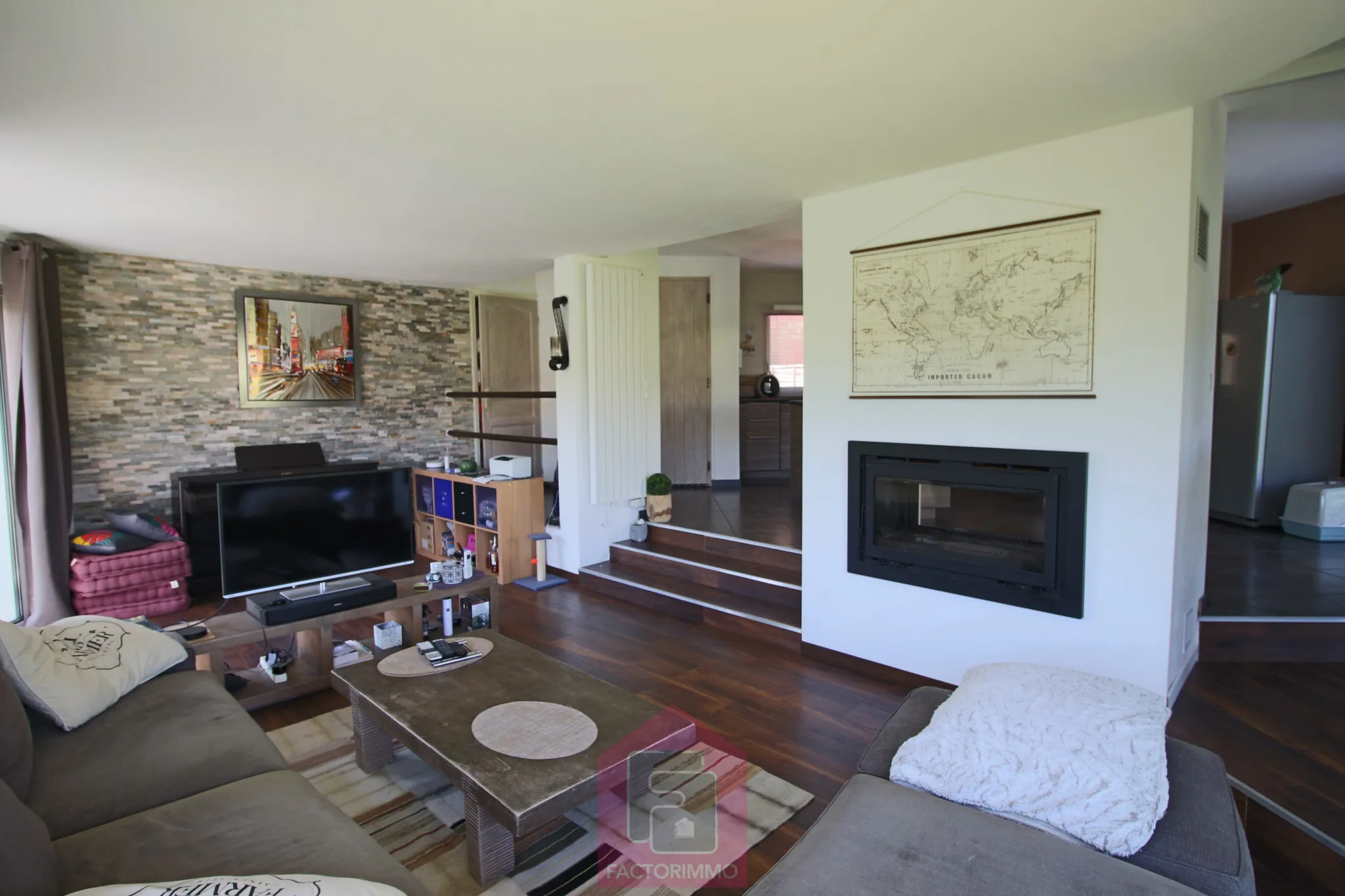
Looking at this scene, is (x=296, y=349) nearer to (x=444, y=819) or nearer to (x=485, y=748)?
(x=444, y=819)

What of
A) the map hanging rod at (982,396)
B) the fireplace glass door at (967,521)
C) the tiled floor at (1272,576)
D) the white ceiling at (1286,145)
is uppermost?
the white ceiling at (1286,145)

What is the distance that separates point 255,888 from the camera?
1.03 m

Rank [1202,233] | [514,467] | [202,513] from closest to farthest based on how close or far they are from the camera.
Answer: [1202,233] < [202,513] < [514,467]

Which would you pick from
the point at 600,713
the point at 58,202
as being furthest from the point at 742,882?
the point at 58,202

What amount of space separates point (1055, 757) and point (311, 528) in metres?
3.36

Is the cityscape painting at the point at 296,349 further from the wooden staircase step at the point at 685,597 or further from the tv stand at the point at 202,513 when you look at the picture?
the wooden staircase step at the point at 685,597

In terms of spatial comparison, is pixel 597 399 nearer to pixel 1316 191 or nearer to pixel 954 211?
pixel 954 211

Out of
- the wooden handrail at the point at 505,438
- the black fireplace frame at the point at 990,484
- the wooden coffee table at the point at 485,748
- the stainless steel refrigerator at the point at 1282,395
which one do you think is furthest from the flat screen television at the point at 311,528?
the stainless steel refrigerator at the point at 1282,395

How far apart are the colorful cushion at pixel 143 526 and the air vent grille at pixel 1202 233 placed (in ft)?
18.9

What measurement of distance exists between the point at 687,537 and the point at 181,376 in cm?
386

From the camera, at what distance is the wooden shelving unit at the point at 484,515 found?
199 inches

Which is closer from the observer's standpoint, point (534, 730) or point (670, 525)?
point (534, 730)

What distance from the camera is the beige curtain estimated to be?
394 centimetres

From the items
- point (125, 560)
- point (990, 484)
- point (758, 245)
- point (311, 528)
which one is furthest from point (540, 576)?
point (758, 245)
